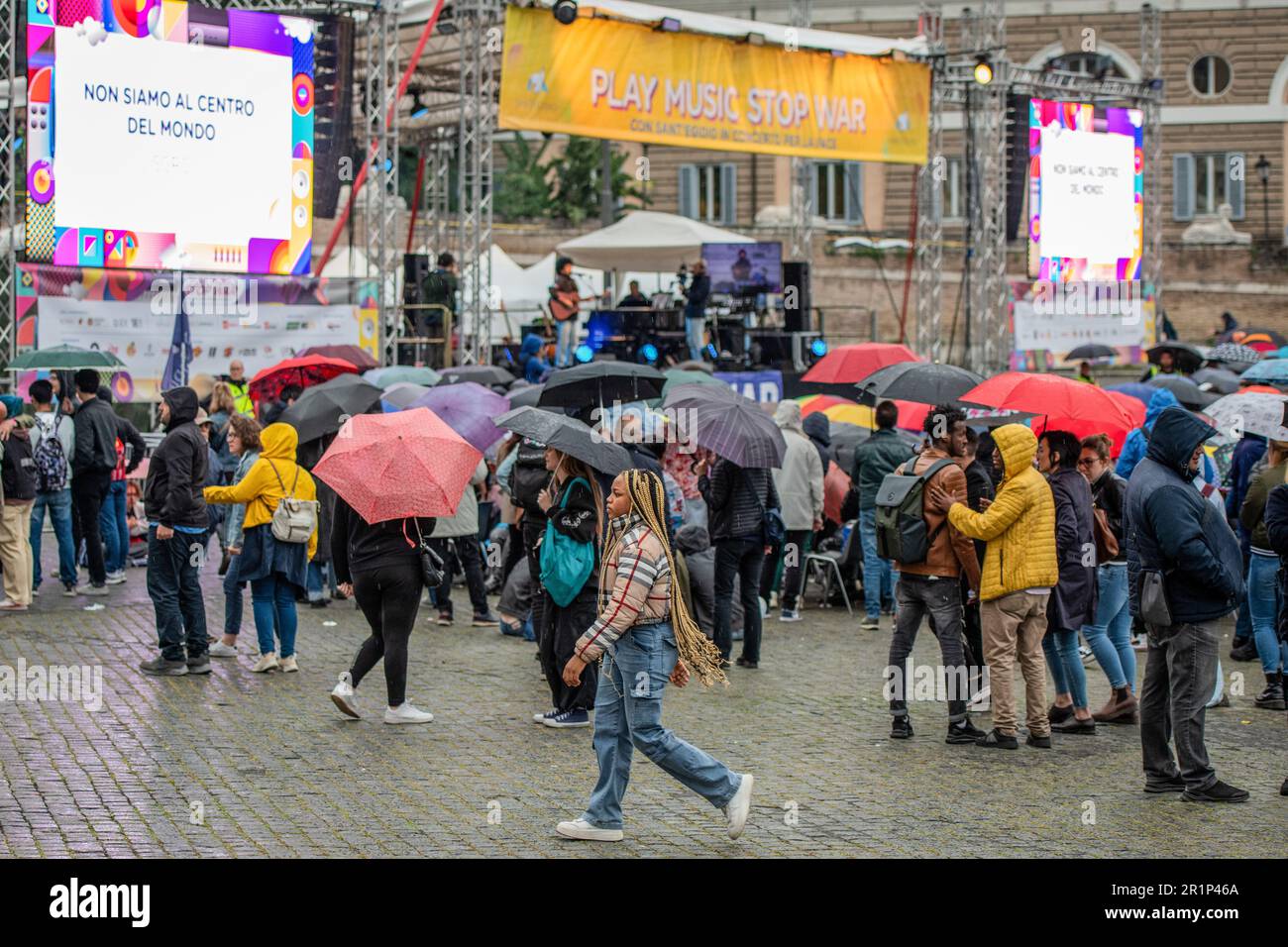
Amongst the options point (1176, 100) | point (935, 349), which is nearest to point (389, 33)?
point (935, 349)

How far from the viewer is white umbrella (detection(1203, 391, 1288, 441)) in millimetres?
10648

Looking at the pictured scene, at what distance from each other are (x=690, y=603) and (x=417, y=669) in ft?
6.27

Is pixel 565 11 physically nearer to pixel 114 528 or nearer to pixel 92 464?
pixel 114 528

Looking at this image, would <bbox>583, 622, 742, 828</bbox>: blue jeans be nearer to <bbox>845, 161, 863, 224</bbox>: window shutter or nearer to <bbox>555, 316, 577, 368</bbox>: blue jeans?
<bbox>555, 316, 577, 368</bbox>: blue jeans

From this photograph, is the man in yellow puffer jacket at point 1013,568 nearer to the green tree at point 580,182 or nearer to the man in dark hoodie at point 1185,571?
the man in dark hoodie at point 1185,571

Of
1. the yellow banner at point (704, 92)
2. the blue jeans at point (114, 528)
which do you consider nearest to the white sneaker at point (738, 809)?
the blue jeans at point (114, 528)

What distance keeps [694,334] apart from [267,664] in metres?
15.3

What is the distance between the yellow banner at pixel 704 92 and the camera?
20.7 metres

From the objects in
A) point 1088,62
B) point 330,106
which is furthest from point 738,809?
point 1088,62

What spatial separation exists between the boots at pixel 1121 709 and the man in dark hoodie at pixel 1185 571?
1.84 meters

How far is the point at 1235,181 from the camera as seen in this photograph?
4784 centimetres

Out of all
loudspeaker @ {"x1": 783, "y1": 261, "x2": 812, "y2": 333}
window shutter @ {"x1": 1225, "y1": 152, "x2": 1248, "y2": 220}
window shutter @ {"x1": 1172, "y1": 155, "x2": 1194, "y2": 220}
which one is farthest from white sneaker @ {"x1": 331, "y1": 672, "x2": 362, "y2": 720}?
window shutter @ {"x1": 1172, "y1": 155, "x2": 1194, "y2": 220}
